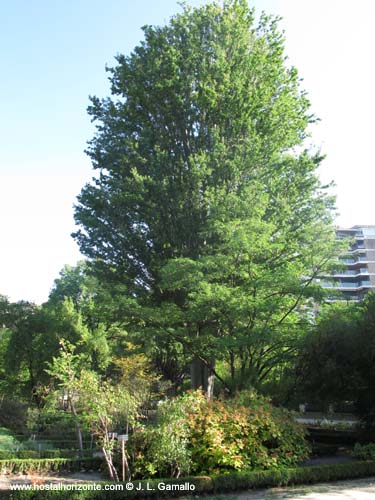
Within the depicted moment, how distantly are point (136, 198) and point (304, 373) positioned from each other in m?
9.37

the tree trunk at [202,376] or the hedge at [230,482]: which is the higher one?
the tree trunk at [202,376]

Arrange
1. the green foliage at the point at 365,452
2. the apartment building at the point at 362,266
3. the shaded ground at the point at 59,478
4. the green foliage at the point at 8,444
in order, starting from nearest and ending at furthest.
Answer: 1. the shaded ground at the point at 59,478
2. the green foliage at the point at 365,452
3. the green foliage at the point at 8,444
4. the apartment building at the point at 362,266

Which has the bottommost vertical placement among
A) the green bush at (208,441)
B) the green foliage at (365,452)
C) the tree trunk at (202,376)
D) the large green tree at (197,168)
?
the green foliage at (365,452)

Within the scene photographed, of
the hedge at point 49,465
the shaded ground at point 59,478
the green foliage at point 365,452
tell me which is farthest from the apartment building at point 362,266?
the shaded ground at point 59,478

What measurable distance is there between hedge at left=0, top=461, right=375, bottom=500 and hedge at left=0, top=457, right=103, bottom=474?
12.5 ft

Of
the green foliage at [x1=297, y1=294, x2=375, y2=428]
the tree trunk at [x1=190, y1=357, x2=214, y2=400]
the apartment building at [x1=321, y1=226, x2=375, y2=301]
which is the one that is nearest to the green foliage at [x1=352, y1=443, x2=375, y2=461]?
the green foliage at [x1=297, y1=294, x2=375, y2=428]

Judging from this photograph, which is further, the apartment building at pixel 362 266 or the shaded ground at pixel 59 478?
the apartment building at pixel 362 266

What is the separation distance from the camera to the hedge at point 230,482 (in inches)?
353

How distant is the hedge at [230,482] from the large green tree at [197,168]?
5.75 metres

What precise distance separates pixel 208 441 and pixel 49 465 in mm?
4961

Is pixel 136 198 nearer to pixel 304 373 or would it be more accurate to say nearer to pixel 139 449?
pixel 304 373

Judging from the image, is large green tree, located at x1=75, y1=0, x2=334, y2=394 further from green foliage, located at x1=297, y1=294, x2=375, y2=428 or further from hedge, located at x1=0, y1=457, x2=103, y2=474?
hedge, located at x1=0, y1=457, x2=103, y2=474

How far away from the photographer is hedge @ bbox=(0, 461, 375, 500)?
8977 mm

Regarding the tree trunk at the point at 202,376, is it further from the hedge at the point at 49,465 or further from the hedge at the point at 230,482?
the hedge at the point at 230,482
